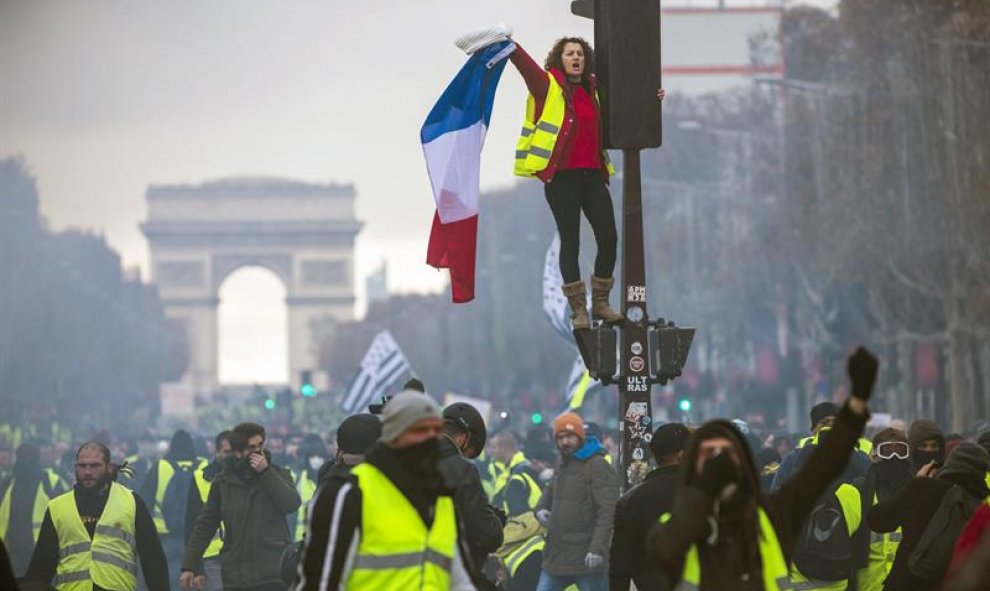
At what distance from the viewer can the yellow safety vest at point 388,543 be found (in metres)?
8.90

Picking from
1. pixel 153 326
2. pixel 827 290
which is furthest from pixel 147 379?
pixel 827 290

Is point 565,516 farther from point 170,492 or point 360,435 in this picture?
point 170,492

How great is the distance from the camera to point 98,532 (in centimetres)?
1470

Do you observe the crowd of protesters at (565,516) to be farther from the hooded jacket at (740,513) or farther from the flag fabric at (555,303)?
the flag fabric at (555,303)

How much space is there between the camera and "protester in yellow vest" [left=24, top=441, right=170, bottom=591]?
14.6 metres

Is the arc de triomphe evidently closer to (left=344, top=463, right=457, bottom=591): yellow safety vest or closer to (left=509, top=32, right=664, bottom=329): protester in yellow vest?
(left=509, top=32, right=664, bottom=329): protester in yellow vest

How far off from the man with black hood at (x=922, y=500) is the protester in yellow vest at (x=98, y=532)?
441cm

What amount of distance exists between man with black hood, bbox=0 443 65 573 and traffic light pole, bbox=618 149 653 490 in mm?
13778

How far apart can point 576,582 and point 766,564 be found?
7.75 meters

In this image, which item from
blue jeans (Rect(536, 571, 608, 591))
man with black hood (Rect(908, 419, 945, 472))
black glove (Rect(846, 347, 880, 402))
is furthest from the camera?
blue jeans (Rect(536, 571, 608, 591))

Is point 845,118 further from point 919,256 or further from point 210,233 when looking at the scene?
point 210,233

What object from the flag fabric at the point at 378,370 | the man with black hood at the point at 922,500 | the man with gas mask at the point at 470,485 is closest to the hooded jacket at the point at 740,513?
the man with gas mask at the point at 470,485

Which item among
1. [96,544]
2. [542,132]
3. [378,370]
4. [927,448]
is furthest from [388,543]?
[378,370]

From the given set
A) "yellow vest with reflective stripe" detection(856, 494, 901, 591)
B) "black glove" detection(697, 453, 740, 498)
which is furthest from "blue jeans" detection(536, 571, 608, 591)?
"black glove" detection(697, 453, 740, 498)
